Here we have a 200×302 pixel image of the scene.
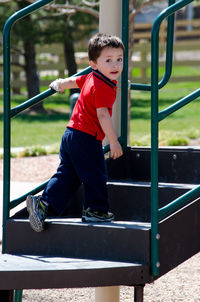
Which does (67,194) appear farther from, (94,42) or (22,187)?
(22,187)

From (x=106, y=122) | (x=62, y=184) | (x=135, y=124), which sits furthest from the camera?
(x=135, y=124)

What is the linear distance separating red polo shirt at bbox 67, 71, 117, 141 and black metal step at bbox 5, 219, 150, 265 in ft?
1.47

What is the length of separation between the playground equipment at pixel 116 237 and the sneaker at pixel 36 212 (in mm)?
47

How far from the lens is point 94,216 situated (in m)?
3.36

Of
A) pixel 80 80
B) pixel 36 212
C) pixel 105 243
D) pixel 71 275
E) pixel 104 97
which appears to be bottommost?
pixel 71 275

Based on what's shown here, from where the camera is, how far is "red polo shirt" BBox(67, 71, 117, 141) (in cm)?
328

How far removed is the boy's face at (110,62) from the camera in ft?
10.9

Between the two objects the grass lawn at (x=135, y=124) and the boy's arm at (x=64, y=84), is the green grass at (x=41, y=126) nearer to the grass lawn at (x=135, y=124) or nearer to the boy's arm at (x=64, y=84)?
the grass lawn at (x=135, y=124)

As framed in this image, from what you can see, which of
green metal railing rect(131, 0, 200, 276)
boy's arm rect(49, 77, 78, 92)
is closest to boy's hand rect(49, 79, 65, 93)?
boy's arm rect(49, 77, 78, 92)

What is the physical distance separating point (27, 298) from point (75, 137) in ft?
5.91

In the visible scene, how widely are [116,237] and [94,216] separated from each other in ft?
0.95

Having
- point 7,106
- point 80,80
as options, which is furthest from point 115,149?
point 7,106

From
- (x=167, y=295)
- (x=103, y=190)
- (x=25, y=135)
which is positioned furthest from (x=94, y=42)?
(x=25, y=135)

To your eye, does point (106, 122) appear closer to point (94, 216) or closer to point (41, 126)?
point (94, 216)
